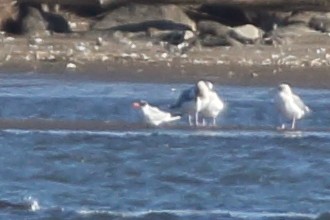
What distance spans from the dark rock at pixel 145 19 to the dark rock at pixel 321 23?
5.27 feet

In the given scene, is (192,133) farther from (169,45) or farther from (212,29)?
(212,29)

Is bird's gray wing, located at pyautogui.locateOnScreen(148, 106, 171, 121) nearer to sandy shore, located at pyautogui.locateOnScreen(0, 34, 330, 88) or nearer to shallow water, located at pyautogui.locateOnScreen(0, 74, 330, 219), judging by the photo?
shallow water, located at pyautogui.locateOnScreen(0, 74, 330, 219)

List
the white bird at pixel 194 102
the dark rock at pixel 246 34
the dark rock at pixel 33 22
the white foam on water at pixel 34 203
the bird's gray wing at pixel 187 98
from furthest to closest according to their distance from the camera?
1. the dark rock at pixel 33 22
2. the dark rock at pixel 246 34
3. the bird's gray wing at pixel 187 98
4. the white bird at pixel 194 102
5. the white foam on water at pixel 34 203

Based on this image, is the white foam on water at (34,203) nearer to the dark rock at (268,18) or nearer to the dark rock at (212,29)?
the dark rock at (212,29)

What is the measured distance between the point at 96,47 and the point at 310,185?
8604mm

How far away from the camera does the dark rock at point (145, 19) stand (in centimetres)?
1966

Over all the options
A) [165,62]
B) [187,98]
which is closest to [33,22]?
[165,62]

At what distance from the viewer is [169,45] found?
18.8 m

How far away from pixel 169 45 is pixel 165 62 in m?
0.75

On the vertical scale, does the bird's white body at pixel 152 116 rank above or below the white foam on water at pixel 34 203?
below

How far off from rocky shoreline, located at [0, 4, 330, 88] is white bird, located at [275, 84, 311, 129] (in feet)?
10.6

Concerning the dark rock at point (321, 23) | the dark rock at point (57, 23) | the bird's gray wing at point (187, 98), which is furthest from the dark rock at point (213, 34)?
the bird's gray wing at point (187, 98)

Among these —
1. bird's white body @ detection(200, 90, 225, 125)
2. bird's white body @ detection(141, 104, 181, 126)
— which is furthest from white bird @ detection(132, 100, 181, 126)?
bird's white body @ detection(200, 90, 225, 125)

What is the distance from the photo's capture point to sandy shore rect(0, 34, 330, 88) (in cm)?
1731
